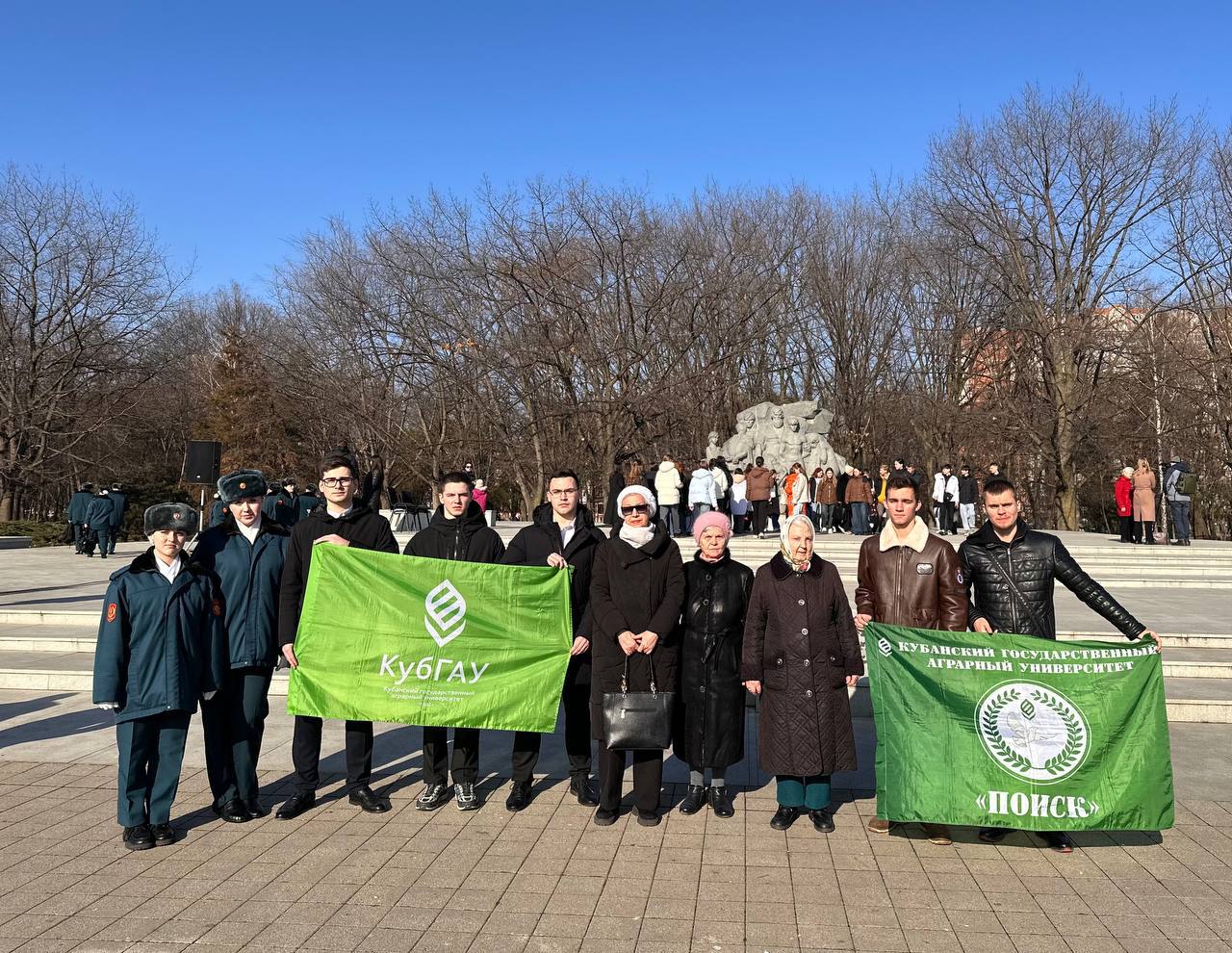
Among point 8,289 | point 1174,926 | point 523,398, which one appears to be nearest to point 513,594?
point 1174,926

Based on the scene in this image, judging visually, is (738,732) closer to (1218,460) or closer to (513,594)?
(513,594)

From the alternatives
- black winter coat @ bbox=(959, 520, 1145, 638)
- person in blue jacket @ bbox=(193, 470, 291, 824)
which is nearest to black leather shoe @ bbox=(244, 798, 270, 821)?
person in blue jacket @ bbox=(193, 470, 291, 824)

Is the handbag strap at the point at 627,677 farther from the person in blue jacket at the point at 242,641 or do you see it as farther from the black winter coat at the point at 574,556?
the person in blue jacket at the point at 242,641

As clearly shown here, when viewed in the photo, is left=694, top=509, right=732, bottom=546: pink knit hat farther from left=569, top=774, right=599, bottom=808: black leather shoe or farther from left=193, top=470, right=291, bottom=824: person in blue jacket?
left=193, top=470, right=291, bottom=824: person in blue jacket

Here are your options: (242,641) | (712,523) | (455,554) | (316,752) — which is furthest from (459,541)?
(712,523)

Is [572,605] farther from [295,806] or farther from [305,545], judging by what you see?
[295,806]

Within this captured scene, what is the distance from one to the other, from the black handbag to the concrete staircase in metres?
3.35

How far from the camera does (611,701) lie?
17.3ft

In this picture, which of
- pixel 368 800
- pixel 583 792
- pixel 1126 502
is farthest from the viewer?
pixel 1126 502

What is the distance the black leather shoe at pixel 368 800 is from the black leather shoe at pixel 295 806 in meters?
0.24

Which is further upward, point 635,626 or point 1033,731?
point 635,626

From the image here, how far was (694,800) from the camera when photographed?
5.67 metres

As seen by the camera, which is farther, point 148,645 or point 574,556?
point 574,556

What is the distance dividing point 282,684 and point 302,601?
3952 mm
